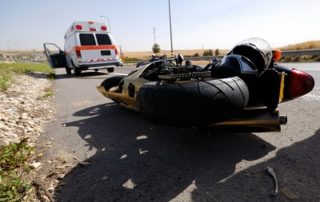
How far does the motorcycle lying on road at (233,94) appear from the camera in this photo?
2.09 meters

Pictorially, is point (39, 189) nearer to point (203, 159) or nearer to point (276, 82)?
point (203, 159)

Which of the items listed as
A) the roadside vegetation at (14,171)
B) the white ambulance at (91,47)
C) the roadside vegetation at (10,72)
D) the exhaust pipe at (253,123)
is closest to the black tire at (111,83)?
the roadside vegetation at (14,171)

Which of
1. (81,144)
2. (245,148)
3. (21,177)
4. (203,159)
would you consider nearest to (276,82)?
(245,148)

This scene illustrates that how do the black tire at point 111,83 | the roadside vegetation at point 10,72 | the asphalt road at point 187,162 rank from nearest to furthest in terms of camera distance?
the asphalt road at point 187,162 < the black tire at point 111,83 < the roadside vegetation at point 10,72

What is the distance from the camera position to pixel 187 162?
2420 mm

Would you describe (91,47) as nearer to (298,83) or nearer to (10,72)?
(10,72)

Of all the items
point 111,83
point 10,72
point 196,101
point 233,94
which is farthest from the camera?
point 10,72

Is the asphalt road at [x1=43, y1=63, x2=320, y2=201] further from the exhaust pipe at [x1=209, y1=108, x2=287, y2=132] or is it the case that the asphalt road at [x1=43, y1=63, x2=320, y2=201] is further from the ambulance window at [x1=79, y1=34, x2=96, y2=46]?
the ambulance window at [x1=79, y1=34, x2=96, y2=46]

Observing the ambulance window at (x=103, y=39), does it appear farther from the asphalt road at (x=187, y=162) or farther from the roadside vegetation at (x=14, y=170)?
the roadside vegetation at (x=14, y=170)

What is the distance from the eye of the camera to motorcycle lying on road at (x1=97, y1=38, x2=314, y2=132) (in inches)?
82.4

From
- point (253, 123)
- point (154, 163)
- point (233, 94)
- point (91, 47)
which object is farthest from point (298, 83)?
point (91, 47)

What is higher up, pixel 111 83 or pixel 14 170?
pixel 111 83

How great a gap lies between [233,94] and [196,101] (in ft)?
1.26

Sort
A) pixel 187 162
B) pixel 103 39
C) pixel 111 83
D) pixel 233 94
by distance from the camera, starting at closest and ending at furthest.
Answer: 1. pixel 233 94
2. pixel 187 162
3. pixel 111 83
4. pixel 103 39
